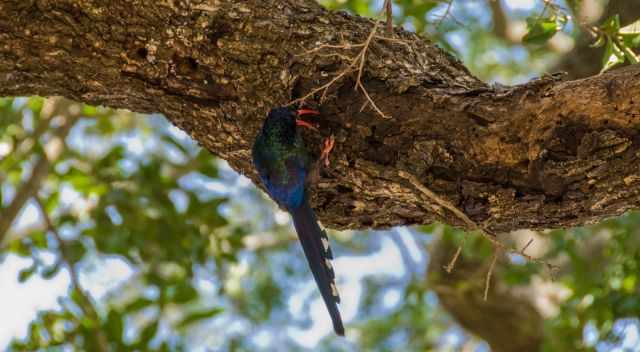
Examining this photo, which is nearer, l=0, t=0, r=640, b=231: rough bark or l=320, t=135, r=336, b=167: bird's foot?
l=0, t=0, r=640, b=231: rough bark

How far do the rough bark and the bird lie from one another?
0.06 meters

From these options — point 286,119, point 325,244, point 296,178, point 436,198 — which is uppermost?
point 436,198

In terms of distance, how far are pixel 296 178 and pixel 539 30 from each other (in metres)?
1.37

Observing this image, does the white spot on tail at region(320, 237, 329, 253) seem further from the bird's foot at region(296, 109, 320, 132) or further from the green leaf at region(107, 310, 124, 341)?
the green leaf at region(107, 310, 124, 341)

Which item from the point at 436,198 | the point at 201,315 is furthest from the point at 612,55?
the point at 201,315

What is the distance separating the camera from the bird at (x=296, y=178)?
3.40 metres

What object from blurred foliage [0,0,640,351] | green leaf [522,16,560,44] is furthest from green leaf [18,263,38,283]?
green leaf [522,16,560,44]

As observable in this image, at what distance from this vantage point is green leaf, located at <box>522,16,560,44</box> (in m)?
3.93

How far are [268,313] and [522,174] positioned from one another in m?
6.11

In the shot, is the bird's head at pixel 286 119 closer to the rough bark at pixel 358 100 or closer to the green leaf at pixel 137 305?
the rough bark at pixel 358 100

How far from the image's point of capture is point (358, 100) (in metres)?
3.21

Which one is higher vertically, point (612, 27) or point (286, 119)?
point (612, 27)

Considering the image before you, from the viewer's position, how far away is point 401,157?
121 inches

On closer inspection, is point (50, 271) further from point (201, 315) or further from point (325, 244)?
point (325, 244)
